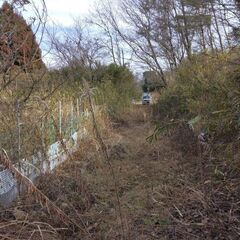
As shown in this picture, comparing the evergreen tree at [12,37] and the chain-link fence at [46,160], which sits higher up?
the evergreen tree at [12,37]

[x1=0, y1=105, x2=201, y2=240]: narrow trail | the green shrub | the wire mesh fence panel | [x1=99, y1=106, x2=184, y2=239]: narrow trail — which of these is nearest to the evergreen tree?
the wire mesh fence panel

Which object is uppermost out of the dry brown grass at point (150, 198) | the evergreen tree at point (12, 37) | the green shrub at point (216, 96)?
the evergreen tree at point (12, 37)

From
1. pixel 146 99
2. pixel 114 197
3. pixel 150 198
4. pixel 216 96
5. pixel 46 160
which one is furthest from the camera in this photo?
pixel 146 99

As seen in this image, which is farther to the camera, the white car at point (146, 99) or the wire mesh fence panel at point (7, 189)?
the white car at point (146, 99)

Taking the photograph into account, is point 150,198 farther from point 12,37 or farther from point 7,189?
point 12,37

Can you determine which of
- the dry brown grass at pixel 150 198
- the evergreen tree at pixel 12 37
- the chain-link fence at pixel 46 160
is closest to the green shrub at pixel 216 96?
the dry brown grass at pixel 150 198

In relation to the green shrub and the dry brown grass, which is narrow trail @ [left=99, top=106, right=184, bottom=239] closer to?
the dry brown grass

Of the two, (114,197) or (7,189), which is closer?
(7,189)

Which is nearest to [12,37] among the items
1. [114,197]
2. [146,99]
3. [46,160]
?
[46,160]

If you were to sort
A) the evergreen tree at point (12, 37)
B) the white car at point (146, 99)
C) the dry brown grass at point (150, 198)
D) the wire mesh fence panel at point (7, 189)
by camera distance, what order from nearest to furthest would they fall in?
the dry brown grass at point (150, 198) < the wire mesh fence panel at point (7, 189) < the evergreen tree at point (12, 37) < the white car at point (146, 99)

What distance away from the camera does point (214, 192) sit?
5.52 metres

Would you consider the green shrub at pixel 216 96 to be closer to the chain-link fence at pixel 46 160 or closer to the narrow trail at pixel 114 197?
the narrow trail at pixel 114 197

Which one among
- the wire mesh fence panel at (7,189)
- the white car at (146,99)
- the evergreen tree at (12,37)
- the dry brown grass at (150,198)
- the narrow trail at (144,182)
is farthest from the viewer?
the white car at (146,99)

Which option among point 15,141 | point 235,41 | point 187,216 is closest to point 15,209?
point 15,141
